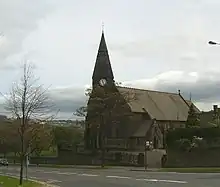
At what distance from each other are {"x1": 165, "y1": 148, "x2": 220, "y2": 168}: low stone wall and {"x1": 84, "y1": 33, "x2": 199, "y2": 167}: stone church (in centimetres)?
706

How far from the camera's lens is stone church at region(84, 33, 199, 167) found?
7994 cm

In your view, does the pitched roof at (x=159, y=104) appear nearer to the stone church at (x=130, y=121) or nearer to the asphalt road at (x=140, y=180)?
the stone church at (x=130, y=121)

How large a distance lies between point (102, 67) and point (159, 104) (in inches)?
541

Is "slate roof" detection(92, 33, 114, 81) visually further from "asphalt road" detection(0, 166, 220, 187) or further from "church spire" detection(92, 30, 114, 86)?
"asphalt road" detection(0, 166, 220, 187)

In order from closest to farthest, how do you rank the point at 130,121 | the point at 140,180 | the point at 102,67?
1. the point at 140,180
2. the point at 130,121
3. the point at 102,67

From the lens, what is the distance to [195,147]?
208 ft

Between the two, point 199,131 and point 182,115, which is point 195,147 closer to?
point 199,131

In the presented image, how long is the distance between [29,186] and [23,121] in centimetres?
370

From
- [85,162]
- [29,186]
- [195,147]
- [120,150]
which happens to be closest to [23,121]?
[29,186]

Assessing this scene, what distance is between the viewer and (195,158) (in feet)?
208

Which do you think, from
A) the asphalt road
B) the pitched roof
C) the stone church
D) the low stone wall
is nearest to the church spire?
the stone church

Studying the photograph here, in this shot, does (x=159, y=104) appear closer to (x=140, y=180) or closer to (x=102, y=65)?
(x=102, y=65)

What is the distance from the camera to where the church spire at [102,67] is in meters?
95.2

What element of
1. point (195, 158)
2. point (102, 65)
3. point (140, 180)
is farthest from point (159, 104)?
point (140, 180)
